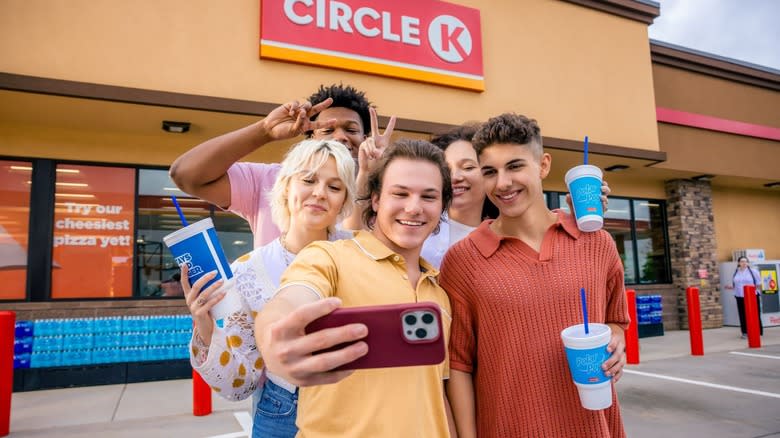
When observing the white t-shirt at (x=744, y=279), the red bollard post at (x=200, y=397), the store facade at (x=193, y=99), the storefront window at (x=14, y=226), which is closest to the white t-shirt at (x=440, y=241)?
the red bollard post at (x=200, y=397)

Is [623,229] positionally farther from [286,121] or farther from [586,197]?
[286,121]

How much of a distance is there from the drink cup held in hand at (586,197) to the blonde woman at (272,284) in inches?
37.8

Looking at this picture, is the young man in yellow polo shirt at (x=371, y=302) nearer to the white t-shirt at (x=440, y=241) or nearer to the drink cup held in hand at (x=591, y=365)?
the drink cup held in hand at (x=591, y=365)

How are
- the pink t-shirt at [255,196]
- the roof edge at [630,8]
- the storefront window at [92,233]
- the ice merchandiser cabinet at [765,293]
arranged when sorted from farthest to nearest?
1. the ice merchandiser cabinet at [765,293]
2. the roof edge at [630,8]
3. the storefront window at [92,233]
4. the pink t-shirt at [255,196]

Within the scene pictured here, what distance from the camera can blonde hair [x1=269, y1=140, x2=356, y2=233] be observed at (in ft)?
6.01

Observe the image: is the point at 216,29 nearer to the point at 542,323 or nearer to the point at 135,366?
the point at 135,366

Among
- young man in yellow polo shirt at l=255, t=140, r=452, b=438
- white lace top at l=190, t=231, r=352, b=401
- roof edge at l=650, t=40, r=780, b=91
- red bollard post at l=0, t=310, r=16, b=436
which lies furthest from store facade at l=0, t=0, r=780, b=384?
young man in yellow polo shirt at l=255, t=140, r=452, b=438

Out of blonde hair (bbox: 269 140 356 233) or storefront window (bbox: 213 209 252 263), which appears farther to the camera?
storefront window (bbox: 213 209 252 263)

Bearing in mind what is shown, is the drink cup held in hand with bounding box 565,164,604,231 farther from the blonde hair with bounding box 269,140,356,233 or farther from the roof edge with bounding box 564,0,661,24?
the roof edge with bounding box 564,0,661,24

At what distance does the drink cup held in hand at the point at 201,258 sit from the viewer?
64.7 inches

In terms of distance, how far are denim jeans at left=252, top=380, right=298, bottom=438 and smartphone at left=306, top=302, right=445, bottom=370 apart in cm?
91

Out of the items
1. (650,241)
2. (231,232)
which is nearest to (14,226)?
(231,232)

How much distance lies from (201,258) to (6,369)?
14.8 feet

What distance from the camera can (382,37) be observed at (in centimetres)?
812
